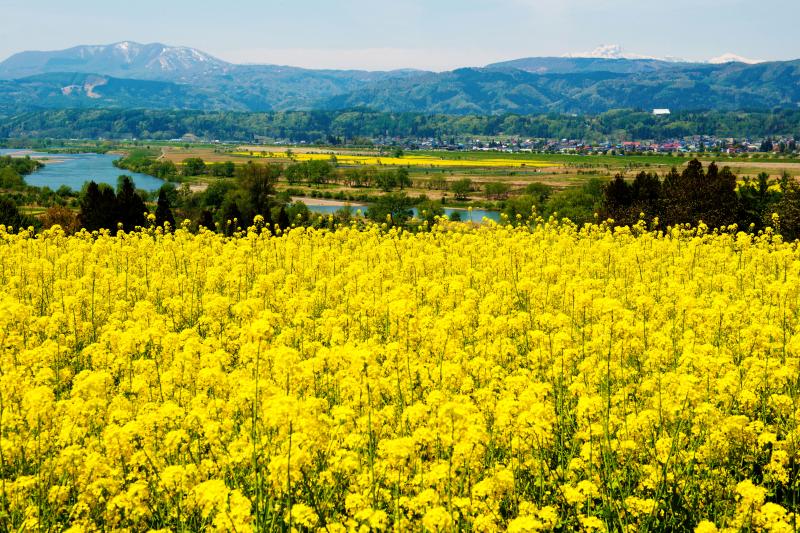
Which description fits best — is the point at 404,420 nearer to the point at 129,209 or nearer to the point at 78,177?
the point at 129,209

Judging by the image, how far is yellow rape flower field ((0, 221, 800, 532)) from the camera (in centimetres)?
546

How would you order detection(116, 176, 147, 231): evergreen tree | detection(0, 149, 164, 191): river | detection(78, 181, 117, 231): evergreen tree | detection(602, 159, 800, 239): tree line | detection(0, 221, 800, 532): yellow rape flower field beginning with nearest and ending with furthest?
detection(0, 221, 800, 532): yellow rape flower field → detection(602, 159, 800, 239): tree line → detection(78, 181, 117, 231): evergreen tree → detection(116, 176, 147, 231): evergreen tree → detection(0, 149, 164, 191): river

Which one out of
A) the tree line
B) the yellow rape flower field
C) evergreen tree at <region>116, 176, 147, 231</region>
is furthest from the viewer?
evergreen tree at <region>116, 176, 147, 231</region>

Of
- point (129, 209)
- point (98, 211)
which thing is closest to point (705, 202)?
point (129, 209)

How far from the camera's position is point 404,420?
6.41 meters

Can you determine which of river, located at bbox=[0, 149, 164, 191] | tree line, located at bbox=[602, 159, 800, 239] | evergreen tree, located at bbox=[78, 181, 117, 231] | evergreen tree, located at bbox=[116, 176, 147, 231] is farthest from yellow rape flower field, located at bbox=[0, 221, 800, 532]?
river, located at bbox=[0, 149, 164, 191]

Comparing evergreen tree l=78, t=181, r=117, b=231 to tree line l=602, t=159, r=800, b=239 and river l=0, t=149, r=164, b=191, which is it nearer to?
tree line l=602, t=159, r=800, b=239

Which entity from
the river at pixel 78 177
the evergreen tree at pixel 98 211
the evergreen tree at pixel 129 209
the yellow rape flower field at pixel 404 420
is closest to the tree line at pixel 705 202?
the yellow rape flower field at pixel 404 420

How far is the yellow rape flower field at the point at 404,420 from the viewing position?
17.9 feet

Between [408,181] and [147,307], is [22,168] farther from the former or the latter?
[147,307]

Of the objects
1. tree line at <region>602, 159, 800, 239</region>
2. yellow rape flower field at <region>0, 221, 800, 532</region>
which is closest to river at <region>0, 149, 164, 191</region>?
tree line at <region>602, 159, 800, 239</region>

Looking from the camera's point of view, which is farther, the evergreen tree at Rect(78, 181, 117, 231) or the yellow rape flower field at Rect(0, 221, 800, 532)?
the evergreen tree at Rect(78, 181, 117, 231)

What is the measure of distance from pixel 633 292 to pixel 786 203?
3225 cm

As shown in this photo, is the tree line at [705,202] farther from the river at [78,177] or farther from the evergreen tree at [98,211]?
the river at [78,177]
